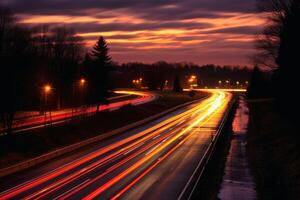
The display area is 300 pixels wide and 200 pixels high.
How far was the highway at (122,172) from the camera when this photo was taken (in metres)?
24.7

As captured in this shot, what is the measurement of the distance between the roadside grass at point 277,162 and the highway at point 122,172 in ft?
15.2

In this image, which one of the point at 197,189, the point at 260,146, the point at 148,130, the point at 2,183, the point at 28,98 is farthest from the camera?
the point at 28,98

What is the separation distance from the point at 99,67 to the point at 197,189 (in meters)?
59.9

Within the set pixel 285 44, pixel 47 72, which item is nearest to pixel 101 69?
pixel 47 72

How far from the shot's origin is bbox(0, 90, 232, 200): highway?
81.1 ft

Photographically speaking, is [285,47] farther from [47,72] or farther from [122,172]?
[47,72]

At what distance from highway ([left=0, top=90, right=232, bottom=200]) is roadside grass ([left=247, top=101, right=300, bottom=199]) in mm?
4635

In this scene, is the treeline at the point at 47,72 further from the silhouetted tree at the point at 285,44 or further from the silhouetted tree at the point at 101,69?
the silhouetted tree at the point at 285,44

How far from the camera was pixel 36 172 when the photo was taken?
30594 millimetres

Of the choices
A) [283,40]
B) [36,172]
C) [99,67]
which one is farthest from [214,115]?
[36,172]

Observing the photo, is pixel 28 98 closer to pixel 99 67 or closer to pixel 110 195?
pixel 99 67

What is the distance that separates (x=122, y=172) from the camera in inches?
1192

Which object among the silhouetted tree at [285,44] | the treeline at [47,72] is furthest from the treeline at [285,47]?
the treeline at [47,72]

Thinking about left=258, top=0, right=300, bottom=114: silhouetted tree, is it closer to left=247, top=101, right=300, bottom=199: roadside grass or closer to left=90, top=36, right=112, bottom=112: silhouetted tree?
left=247, top=101, right=300, bottom=199: roadside grass
